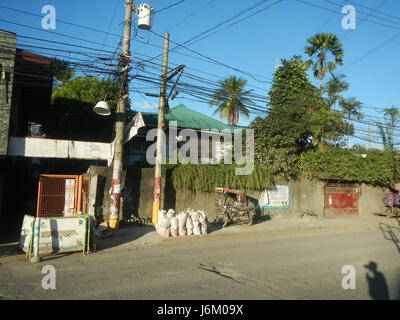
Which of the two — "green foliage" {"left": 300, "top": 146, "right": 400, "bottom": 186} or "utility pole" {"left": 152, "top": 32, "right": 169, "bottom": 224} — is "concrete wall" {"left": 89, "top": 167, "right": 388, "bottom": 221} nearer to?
"green foliage" {"left": 300, "top": 146, "right": 400, "bottom": 186}

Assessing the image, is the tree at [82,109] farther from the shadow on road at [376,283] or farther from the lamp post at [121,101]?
the shadow on road at [376,283]

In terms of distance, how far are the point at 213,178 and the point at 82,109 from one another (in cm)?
1253

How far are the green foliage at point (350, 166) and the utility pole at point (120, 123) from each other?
11.1 m

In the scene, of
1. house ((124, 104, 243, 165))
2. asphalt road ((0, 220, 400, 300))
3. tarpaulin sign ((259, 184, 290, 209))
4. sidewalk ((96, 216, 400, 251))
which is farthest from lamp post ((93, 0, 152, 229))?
tarpaulin sign ((259, 184, 290, 209))

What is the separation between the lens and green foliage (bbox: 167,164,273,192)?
13.5 meters

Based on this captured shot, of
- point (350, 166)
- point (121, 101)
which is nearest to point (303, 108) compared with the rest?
point (350, 166)

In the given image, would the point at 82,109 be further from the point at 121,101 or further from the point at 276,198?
the point at 276,198

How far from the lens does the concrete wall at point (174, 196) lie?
1231 cm

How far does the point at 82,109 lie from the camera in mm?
21406

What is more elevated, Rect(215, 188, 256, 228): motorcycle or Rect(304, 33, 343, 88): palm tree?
Rect(304, 33, 343, 88): palm tree
